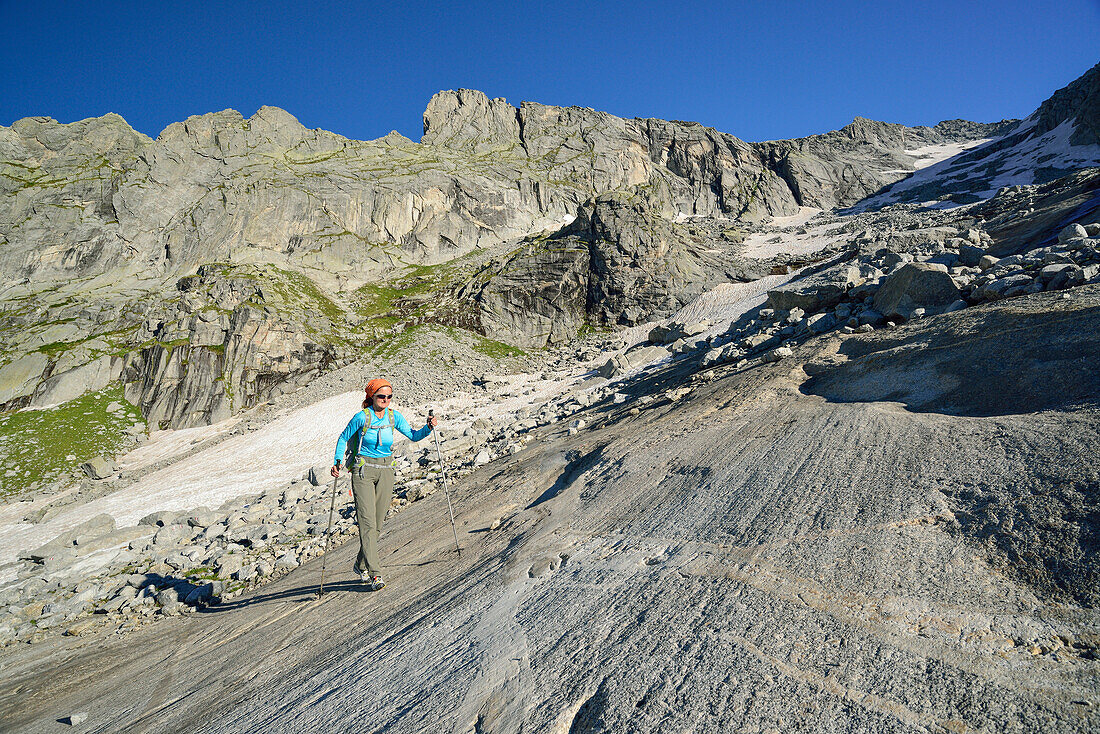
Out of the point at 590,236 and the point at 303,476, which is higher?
the point at 590,236

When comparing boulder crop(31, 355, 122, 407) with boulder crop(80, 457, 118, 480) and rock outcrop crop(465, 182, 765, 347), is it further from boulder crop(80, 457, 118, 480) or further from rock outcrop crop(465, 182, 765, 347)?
rock outcrop crop(465, 182, 765, 347)

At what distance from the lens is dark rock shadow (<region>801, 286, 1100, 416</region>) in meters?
5.18


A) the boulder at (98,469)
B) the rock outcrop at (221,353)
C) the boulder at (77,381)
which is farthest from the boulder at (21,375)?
the boulder at (98,469)

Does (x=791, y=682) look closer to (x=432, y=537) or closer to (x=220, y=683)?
(x=220, y=683)

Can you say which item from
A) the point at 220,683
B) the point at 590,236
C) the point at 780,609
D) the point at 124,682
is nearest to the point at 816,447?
the point at 780,609

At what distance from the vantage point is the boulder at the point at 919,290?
984cm

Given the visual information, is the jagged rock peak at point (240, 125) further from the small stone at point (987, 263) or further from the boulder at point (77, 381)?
the small stone at point (987, 263)

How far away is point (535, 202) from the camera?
8044 centimetres

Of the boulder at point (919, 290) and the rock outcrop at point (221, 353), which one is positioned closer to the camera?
the boulder at point (919, 290)

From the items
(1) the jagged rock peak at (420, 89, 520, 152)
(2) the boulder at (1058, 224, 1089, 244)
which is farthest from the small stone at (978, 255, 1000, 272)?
(1) the jagged rock peak at (420, 89, 520, 152)

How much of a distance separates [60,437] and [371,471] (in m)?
42.8

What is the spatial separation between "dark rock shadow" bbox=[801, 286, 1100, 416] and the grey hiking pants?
7201 mm

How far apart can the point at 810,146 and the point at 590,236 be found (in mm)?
100373

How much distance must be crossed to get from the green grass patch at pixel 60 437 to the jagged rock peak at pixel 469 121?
244 ft
